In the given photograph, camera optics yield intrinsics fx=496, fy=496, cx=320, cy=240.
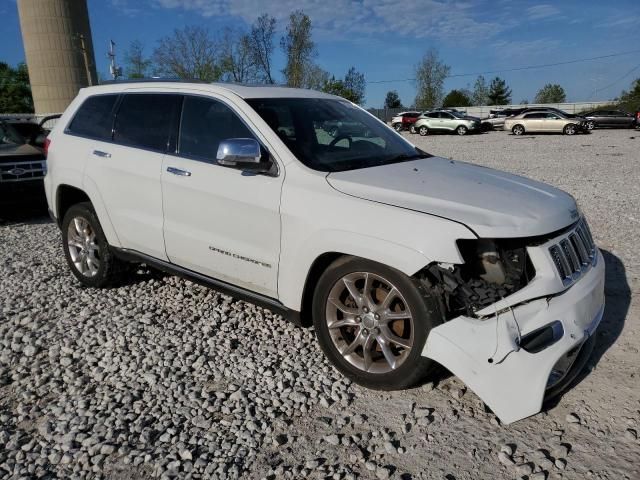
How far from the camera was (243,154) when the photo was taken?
317cm

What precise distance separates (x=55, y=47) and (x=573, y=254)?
41.8m

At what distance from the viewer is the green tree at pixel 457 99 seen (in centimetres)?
7500

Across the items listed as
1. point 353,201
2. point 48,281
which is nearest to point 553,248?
point 353,201

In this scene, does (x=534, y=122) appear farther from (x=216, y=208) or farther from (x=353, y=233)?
(x=353, y=233)

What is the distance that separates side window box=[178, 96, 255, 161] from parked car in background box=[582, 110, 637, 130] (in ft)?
107

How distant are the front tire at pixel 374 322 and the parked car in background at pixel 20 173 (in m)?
6.40

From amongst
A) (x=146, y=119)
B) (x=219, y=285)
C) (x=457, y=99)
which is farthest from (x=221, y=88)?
(x=457, y=99)

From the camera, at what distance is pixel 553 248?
2744 millimetres

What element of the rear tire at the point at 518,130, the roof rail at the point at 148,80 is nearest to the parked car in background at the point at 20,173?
the roof rail at the point at 148,80

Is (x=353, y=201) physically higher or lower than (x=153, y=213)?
higher

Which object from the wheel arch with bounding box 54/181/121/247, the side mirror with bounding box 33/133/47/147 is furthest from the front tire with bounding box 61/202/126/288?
the side mirror with bounding box 33/133/47/147

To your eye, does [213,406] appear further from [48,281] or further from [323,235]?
[48,281]

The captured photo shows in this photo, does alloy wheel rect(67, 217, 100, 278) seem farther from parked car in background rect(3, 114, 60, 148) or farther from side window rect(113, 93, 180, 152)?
parked car in background rect(3, 114, 60, 148)

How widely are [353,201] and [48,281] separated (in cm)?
379
